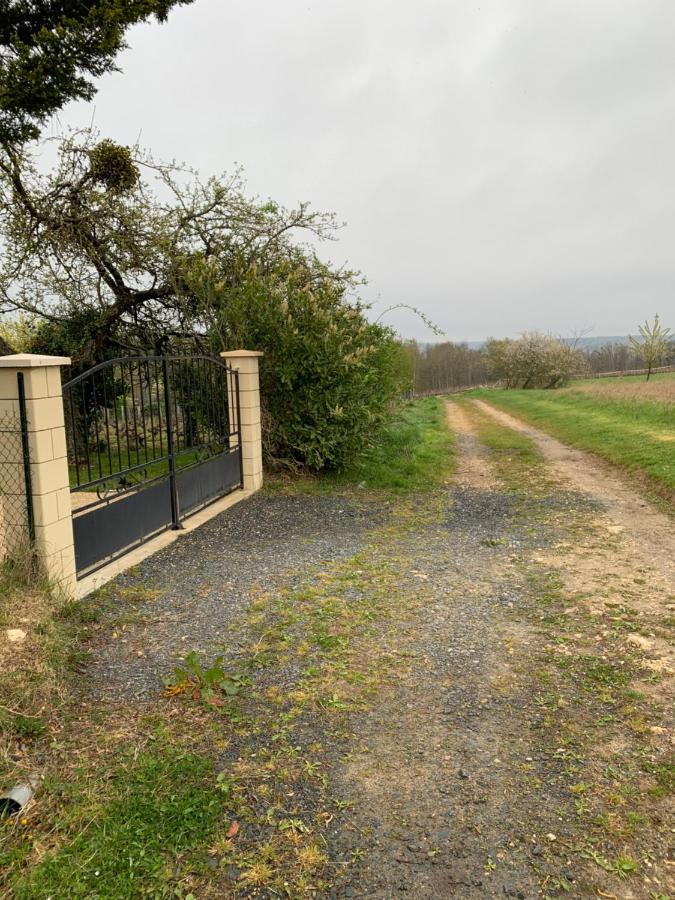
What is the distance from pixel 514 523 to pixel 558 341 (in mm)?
43357

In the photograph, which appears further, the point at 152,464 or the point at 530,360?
the point at 530,360

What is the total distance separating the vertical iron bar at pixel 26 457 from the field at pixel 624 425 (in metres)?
8.17

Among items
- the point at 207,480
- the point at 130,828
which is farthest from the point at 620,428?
the point at 130,828

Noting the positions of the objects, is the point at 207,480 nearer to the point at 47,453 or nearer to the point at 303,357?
the point at 303,357

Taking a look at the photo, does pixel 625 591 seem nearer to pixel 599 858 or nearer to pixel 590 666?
pixel 590 666

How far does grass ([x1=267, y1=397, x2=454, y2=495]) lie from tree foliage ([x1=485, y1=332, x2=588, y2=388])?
3239cm

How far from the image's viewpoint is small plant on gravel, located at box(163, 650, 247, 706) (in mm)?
3496

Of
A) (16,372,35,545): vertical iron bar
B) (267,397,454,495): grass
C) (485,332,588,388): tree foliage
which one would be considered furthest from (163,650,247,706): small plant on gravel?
(485,332,588,388): tree foliage

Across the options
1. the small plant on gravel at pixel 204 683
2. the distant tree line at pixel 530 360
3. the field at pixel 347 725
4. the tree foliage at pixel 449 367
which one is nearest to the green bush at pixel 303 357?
the field at pixel 347 725

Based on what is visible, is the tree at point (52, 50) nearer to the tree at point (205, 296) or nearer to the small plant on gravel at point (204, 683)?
the tree at point (205, 296)

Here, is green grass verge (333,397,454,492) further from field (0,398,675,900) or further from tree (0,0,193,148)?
tree (0,0,193,148)

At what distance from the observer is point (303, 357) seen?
1005cm

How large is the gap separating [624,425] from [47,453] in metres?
14.5

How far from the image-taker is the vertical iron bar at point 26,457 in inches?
178
